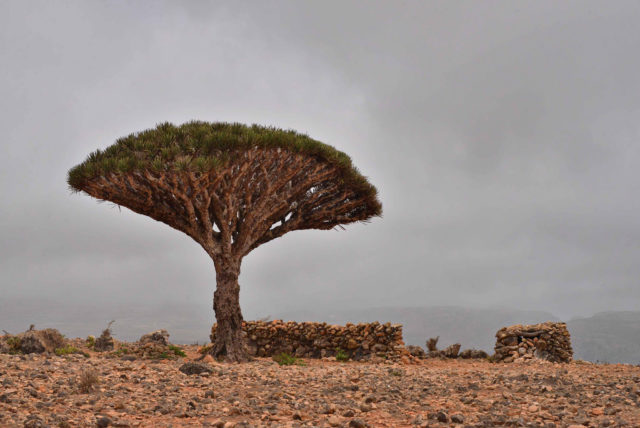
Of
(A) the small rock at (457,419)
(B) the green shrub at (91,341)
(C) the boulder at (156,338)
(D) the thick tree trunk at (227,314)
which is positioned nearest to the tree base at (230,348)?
(D) the thick tree trunk at (227,314)

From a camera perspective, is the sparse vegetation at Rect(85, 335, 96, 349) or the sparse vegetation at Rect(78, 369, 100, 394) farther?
the sparse vegetation at Rect(85, 335, 96, 349)

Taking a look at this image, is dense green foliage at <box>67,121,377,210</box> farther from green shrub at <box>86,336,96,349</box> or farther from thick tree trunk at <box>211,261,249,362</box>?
green shrub at <box>86,336,96,349</box>

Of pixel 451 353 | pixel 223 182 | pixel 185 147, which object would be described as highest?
pixel 185 147

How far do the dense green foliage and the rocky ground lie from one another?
622 centimetres

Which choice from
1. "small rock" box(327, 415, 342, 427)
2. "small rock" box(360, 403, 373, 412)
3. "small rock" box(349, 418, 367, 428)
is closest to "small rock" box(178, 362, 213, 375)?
"small rock" box(360, 403, 373, 412)

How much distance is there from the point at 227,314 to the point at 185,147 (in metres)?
5.83

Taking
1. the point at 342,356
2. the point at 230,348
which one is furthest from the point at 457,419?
the point at 342,356

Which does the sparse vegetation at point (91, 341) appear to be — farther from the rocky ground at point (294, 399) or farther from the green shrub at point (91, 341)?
the rocky ground at point (294, 399)

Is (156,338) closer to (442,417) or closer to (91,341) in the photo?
(91,341)

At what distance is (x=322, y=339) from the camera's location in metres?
19.2

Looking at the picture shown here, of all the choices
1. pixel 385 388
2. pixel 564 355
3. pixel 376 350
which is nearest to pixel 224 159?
pixel 385 388

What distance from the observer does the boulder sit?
1967 centimetres

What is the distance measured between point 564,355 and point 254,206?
13.6m

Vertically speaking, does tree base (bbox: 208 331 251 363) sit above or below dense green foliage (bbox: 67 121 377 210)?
below
